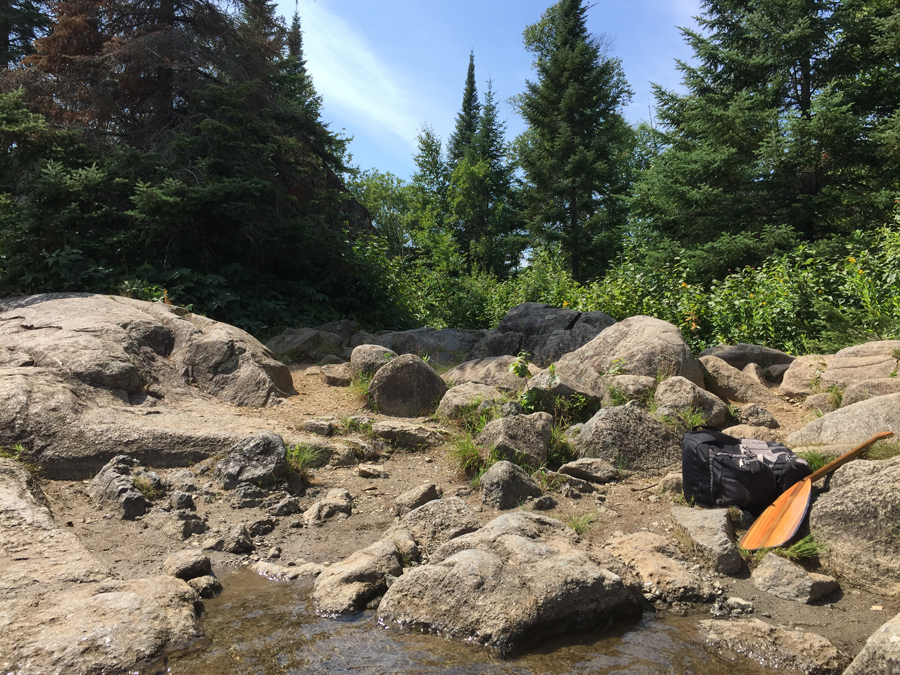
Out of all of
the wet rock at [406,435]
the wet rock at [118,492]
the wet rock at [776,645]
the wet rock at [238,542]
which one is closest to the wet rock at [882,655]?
the wet rock at [776,645]

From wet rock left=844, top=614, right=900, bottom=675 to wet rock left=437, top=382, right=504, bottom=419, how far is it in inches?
168

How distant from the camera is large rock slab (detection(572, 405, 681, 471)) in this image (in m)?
5.59

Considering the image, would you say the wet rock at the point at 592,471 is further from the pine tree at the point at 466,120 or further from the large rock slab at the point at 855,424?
the pine tree at the point at 466,120

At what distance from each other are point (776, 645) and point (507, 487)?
7.25ft

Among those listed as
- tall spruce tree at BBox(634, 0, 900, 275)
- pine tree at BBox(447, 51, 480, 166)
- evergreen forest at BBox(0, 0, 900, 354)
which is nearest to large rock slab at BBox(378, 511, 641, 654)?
evergreen forest at BBox(0, 0, 900, 354)

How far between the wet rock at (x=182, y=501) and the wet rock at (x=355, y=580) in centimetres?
153

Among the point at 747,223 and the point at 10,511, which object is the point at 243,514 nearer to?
the point at 10,511

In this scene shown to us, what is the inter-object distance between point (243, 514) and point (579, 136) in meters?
21.1

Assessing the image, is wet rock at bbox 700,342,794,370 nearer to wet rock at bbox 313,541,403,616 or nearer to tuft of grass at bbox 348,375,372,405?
tuft of grass at bbox 348,375,372,405

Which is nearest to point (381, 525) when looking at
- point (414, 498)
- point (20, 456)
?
point (414, 498)

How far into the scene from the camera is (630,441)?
5.68m

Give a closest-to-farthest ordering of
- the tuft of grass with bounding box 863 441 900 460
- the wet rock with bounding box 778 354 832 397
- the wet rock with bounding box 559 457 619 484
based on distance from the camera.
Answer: the tuft of grass with bounding box 863 441 900 460 < the wet rock with bounding box 559 457 619 484 < the wet rock with bounding box 778 354 832 397

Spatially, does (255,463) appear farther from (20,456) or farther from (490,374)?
(490,374)

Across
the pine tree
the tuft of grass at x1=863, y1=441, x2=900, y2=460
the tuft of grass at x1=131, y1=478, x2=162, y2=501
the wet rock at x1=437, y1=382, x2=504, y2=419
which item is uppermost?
the pine tree
